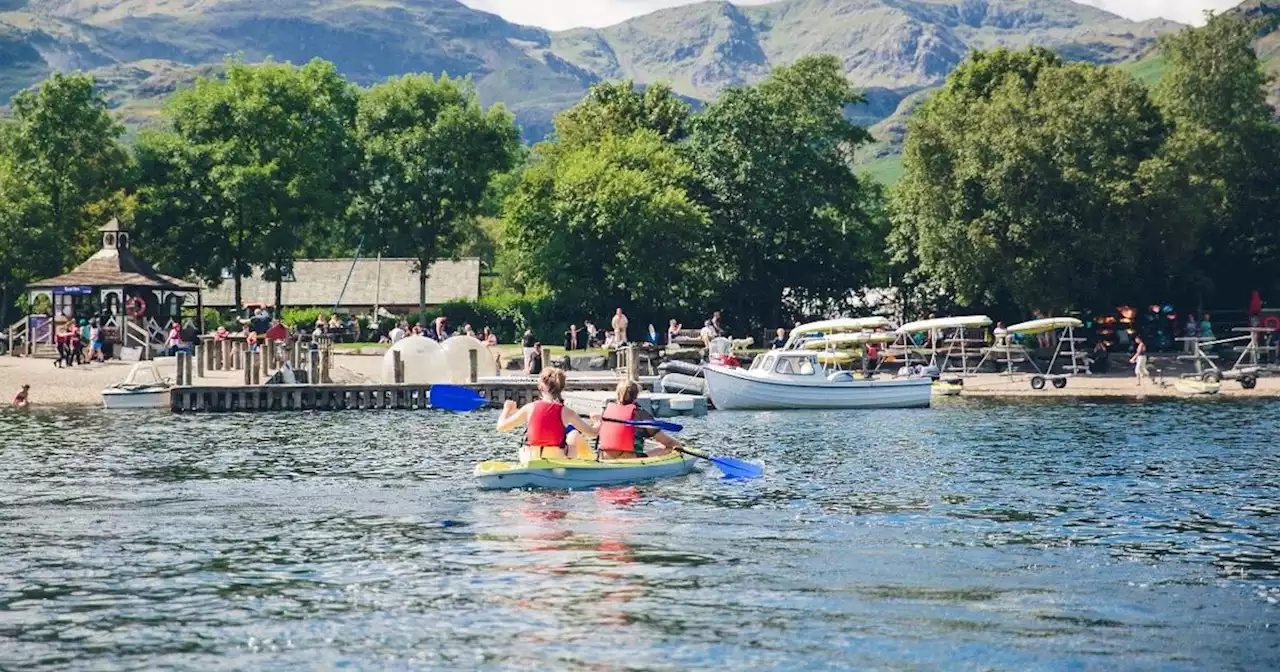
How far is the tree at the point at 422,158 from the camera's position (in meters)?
91.7

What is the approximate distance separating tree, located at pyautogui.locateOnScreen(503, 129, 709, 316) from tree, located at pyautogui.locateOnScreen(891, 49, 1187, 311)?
12445 millimetres

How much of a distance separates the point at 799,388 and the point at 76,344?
32.0 m

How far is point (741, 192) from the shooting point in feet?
274

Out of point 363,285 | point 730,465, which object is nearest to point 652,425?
point 730,465

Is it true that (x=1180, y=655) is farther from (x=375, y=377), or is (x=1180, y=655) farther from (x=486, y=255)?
(x=486, y=255)

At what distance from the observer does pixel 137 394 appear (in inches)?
2340

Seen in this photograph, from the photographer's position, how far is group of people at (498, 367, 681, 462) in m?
30.7

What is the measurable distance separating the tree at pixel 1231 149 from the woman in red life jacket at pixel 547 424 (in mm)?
53384

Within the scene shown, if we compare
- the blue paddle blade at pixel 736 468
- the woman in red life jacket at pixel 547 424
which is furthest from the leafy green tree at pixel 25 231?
the woman in red life jacket at pixel 547 424

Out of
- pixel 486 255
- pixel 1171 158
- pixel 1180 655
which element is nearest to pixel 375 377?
pixel 1171 158

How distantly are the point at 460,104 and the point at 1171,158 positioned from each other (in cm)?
4006

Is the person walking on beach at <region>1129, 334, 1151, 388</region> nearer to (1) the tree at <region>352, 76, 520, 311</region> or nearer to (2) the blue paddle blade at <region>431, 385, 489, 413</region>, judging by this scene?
(2) the blue paddle blade at <region>431, 385, 489, 413</region>

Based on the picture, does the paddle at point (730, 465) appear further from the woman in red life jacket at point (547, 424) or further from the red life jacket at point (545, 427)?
the red life jacket at point (545, 427)

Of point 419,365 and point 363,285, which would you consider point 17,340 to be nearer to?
point 419,365
